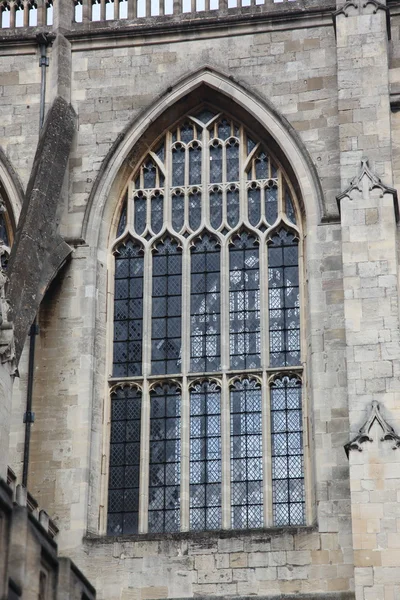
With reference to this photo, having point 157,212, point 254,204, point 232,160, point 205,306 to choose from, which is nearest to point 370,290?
point 205,306

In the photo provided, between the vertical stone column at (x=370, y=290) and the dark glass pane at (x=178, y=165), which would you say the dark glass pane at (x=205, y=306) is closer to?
the dark glass pane at (x=178, y=165)

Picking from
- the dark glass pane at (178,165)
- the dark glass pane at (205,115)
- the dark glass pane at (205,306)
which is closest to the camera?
the dark glass pane at (205,306)

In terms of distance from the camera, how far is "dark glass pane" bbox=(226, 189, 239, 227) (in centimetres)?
2308

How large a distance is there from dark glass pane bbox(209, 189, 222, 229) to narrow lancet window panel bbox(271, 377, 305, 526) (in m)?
2.74

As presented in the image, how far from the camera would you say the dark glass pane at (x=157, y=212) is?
2330 centimetres

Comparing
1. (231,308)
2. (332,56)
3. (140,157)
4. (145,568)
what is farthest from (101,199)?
(145,568)

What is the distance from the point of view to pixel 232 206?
76.1 feet

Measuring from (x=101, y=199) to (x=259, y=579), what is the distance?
6.35 metres

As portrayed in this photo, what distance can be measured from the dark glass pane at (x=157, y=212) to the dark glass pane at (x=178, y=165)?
0.32m

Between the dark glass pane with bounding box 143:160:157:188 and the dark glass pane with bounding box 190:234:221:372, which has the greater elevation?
the dark glass pane with bounding box 143:160:157:188

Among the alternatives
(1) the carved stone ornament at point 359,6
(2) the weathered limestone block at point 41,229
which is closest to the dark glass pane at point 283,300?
(2) the weathered limestone block at point 41,229

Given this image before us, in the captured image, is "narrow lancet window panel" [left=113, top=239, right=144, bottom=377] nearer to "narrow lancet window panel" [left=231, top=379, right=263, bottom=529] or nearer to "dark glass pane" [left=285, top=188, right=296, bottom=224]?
"narrow lancet window panel" [left=231, top=379, right=263, bottom=529]

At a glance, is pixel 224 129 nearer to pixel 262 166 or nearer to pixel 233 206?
pixel 262 166

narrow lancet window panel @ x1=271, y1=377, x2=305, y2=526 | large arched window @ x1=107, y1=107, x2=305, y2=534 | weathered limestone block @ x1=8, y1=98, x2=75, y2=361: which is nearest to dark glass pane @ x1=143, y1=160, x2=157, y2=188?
large arched window @ x1=107, y1=107, x2=305, y2=534
